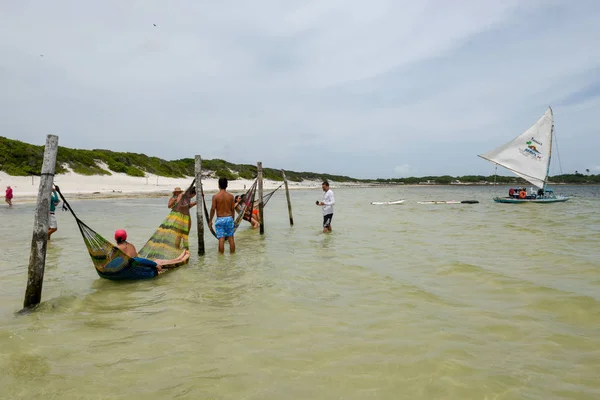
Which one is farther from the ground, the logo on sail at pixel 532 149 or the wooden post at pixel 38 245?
the logo on sail at pixel 532 149

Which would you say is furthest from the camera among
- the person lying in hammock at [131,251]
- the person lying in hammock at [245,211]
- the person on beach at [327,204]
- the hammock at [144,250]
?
the person lying in hammock at [245,211]

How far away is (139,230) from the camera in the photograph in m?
13.4

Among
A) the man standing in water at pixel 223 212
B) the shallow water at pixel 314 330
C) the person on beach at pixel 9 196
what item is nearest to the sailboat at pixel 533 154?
the shallow water at pixel 314 330

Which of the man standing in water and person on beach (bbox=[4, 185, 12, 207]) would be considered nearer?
the man standing in water

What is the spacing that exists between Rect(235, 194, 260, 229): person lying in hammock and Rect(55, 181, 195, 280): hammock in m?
3.96

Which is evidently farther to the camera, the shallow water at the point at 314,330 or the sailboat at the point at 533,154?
the sailboat at the point at 533,154

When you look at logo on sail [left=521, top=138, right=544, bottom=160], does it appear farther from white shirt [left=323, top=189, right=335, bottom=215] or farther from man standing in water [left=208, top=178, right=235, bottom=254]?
man standing in water [left=208, top=178, right=235, bottom=254]

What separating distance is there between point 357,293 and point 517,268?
3.72 meters

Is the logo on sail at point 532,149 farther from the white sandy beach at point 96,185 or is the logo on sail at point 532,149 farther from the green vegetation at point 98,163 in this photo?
the white sandy beach at point 96,185

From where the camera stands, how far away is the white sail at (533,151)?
85.7 ft

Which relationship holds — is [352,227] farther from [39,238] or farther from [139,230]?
[39,238]

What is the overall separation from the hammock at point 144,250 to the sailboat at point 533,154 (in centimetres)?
2500

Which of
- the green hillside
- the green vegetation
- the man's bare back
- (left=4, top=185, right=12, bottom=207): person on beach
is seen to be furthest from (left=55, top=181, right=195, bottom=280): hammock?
the green hillside

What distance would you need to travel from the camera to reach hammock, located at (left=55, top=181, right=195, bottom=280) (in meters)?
5.79
